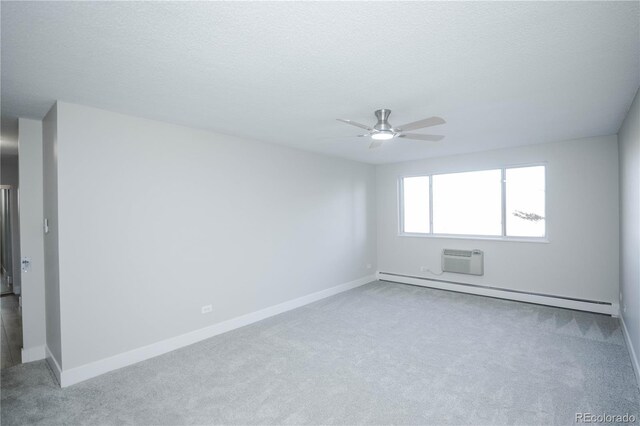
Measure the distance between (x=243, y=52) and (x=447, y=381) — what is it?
2.98 metres

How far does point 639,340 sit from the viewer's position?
264 centimetres

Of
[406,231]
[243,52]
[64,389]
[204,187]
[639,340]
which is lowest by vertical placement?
[64,389]

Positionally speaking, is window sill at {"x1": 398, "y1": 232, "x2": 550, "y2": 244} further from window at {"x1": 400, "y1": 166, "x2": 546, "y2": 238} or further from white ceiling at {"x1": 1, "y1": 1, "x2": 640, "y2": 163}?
white ceiling at {"x1": 1, "y1": 1, "x2": 640, "y2": 163}

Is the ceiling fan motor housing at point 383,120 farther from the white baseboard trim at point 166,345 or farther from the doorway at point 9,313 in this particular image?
the doorway at point 9,313

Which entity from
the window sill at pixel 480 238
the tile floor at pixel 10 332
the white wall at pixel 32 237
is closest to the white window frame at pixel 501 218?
the window sill at pixel 480 238

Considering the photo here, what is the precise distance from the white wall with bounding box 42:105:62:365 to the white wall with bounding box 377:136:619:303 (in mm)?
5505

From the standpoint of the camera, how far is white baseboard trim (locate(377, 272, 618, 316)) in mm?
4418

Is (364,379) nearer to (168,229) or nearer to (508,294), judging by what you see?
(168,229)

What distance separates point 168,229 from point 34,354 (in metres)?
1.80

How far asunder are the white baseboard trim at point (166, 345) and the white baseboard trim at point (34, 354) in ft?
1.30

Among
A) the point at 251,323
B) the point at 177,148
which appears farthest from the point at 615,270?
the point at 177,148

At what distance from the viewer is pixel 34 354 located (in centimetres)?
329

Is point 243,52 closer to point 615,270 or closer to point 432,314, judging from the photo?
point 432,314

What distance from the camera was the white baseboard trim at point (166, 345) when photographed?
2854 millimetres
